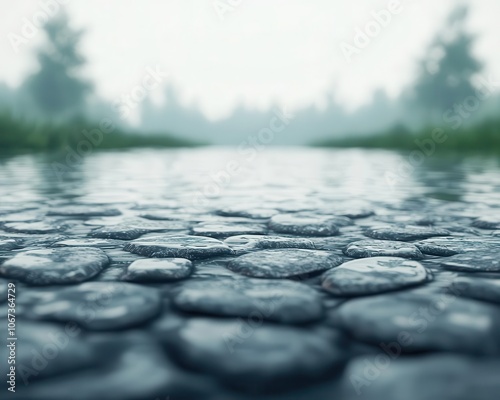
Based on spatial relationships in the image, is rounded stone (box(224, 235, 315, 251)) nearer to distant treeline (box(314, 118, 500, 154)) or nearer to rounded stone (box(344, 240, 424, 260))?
rounded stone (box(344, 240, 424, 260))

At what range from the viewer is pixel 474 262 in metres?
1.52

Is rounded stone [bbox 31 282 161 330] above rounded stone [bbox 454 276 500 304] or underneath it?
underneath

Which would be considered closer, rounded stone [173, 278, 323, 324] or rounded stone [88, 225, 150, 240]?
rounded stone [173, 278, 323, 324]

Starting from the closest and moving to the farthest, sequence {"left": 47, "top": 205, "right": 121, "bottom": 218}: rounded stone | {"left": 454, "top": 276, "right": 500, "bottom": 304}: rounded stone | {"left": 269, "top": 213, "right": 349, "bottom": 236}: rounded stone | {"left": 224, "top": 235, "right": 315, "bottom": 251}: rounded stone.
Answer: {"left": 454, "top": 276, "right": 500, "bottom": 304}: rounded stone → {"left": 224, "top": 235, "right": 315, "bottom": 251}: rounded stone → {"left": 269, "top": 213, "right": 349, "bottom": 236}: rounded stone → {"left": 47, "top": 205, "right": 121, "bottom": 218}: rounded stone

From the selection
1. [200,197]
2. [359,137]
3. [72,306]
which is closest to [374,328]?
[72,306]

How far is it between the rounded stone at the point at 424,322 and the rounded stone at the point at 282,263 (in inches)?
10.9

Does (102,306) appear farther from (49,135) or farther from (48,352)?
(49,135)

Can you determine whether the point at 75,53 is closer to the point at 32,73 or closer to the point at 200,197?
the point at 32,73

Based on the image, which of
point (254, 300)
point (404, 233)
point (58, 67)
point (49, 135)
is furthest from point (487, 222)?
point (58, 67)

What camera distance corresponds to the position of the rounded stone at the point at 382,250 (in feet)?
5.46

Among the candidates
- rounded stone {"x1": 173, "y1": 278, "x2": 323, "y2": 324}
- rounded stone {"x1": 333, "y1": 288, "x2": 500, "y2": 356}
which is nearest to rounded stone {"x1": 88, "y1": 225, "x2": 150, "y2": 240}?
rounded stone {"x1": 173, "y1": 278, "x2": 323, "y2": 324}

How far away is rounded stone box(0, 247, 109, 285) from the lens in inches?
53.1

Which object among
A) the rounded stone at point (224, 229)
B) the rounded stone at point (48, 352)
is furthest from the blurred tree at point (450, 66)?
the rounded stone at point (48, 352)

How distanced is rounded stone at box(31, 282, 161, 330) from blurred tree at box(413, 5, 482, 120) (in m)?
25.8
